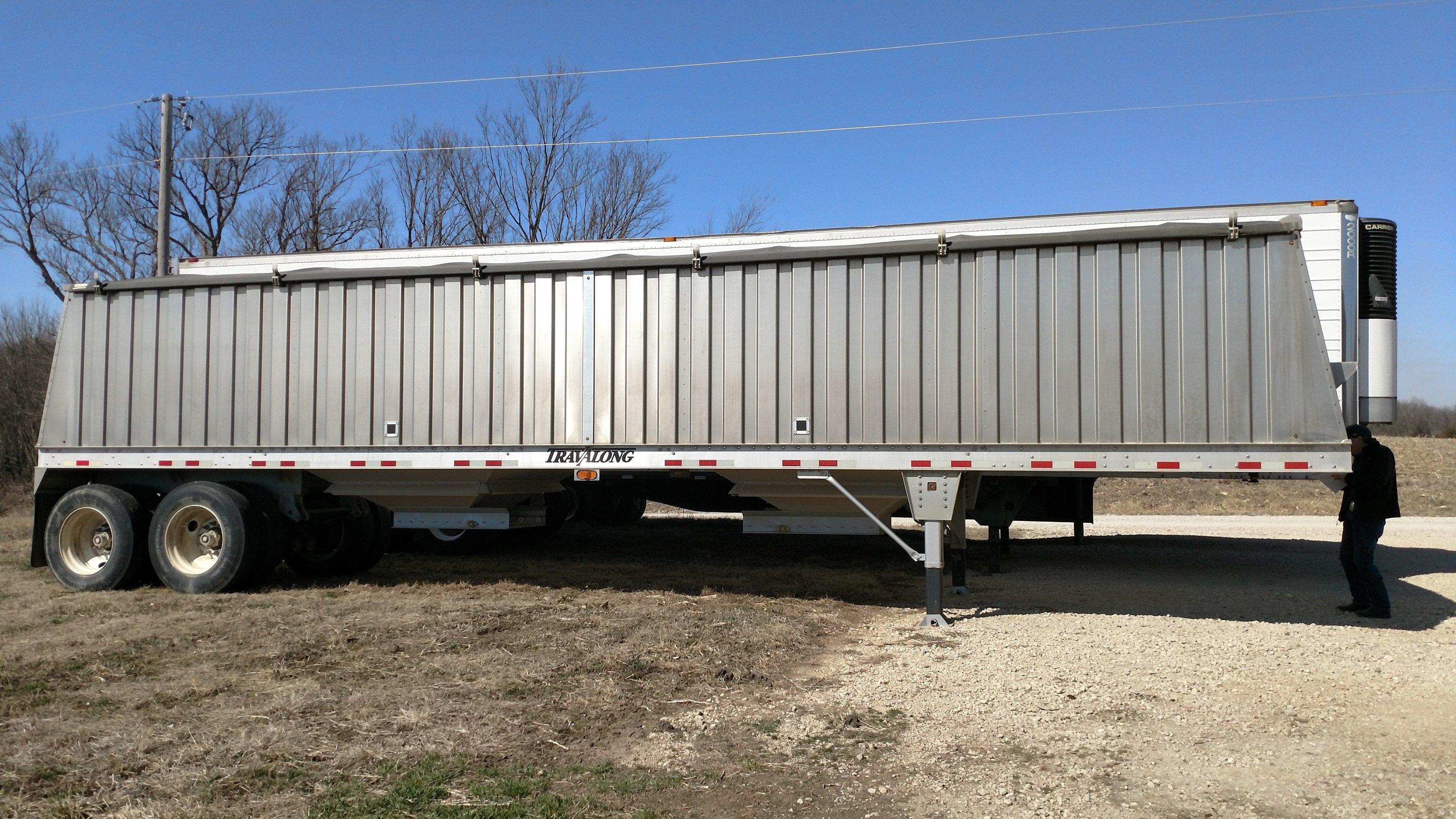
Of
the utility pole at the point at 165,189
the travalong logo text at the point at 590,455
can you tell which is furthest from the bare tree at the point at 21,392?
the travalong logo text at the point at 590,455

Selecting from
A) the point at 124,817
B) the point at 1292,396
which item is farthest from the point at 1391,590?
the point at 124,817

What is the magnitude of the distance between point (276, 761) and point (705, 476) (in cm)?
689

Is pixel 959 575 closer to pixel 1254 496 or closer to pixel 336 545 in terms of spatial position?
pixel 336 545

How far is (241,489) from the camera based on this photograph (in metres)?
10.1

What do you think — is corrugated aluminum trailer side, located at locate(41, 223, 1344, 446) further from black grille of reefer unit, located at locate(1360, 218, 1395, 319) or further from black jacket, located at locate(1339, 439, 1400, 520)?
black grille of reefer unit, located at locate(1360, 218, 1395, 319)

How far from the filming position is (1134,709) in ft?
18.9

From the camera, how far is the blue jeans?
8195 mm

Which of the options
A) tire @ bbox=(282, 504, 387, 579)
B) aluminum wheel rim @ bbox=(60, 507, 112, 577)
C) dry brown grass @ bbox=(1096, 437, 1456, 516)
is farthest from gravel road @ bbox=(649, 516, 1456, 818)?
dry brown grass @ bbox=(1096, 437, 1456, 516)

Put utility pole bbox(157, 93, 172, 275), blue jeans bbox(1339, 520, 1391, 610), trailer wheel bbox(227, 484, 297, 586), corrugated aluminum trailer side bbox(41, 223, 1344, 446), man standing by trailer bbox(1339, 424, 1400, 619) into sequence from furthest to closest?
utility pole bbox(157, 93, 172, 275) < trailer wheel bbox(227, 484, 297, 586) < blue jeans bbox(1339, 520, 1391, 610) < man standing by trailer bbox(1339, 424, 1400, 619) < corrugated aluminum trailer side bbox(41, 223, 1344, 446)

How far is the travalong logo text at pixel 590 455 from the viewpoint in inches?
350

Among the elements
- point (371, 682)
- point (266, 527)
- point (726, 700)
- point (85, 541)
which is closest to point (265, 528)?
point (266, 527)

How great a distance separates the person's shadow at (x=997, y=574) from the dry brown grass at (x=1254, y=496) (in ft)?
21.6

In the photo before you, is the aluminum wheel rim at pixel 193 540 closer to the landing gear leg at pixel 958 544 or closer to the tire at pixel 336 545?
the tire at pixel 336 545

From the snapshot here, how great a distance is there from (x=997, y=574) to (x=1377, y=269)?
4701 mm
